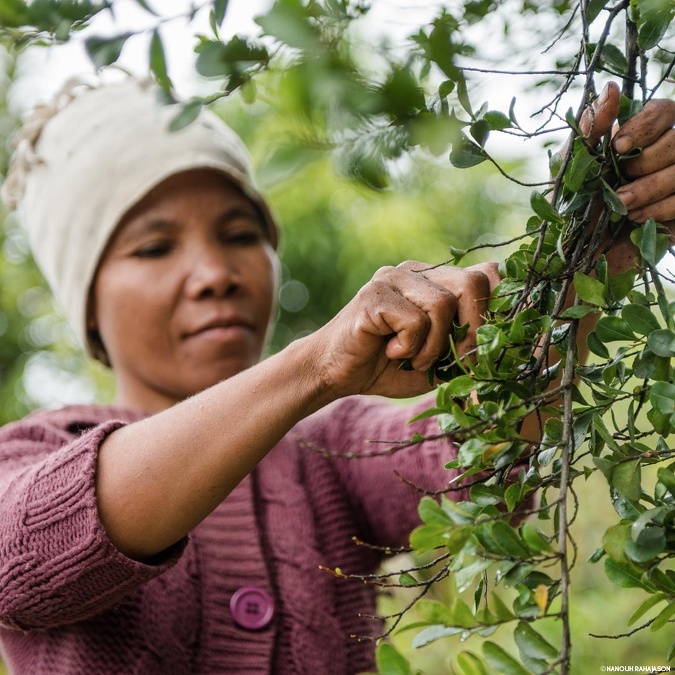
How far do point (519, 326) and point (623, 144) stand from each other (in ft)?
0.59

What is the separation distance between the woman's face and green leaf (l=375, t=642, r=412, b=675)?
2.92 feet

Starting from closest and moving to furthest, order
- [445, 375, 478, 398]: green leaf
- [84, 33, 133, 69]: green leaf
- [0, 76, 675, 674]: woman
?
1. [445, 375, 478, 398]: green leaf
2. [84, 33, 133, 69]: green leaf
3. [0, 76, 675, 674]: woman

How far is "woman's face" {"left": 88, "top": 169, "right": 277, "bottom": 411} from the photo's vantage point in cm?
131


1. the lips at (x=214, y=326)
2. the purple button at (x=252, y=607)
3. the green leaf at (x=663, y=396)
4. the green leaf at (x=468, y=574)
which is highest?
the lips at (x=214, y=326)

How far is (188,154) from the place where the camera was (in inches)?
54.4

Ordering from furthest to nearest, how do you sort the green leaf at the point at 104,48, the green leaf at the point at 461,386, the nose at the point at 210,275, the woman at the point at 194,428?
the nose at the point at 210,275
the woman at the point at 194,428
the green leaf at the point at 104,48
the green leaf at the point at 461,386

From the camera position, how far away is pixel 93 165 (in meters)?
1.44

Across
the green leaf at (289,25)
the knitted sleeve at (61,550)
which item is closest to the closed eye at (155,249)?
the knitted sleeve at (61,550)

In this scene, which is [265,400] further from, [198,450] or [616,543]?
[616,543]

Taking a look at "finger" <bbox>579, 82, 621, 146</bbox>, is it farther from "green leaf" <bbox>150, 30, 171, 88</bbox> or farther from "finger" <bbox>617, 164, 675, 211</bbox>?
"green leaf" <bbox>150, 30, 171, 88</bbox>

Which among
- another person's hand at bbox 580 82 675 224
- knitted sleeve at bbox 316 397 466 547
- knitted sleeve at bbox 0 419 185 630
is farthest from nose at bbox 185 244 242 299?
another person's hand at bbox 580 82 675 224

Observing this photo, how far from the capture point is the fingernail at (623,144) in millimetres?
631

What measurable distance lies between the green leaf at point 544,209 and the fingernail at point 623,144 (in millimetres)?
82

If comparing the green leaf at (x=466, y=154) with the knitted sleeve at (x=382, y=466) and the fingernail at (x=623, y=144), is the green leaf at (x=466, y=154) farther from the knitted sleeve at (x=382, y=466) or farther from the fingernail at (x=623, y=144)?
the knitted sleeve at (x=382, y=466)
